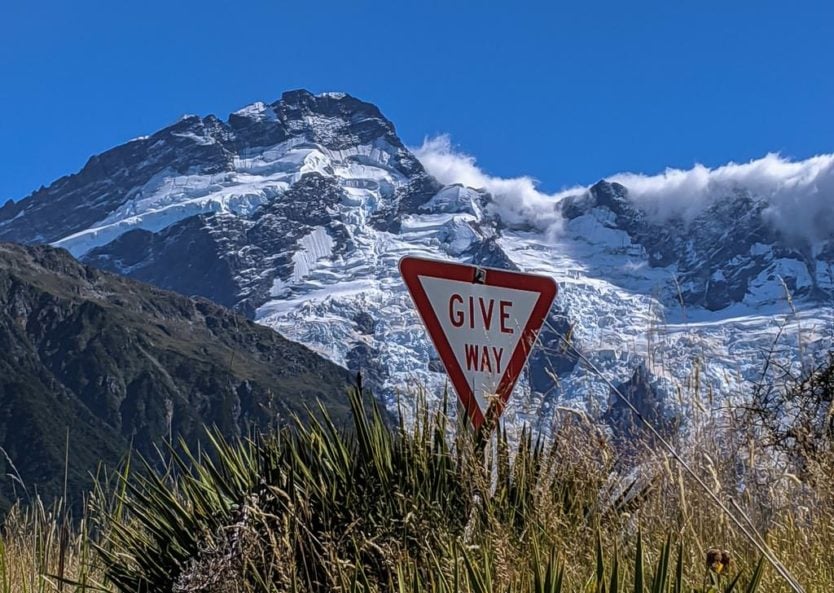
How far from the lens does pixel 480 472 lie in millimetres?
3688

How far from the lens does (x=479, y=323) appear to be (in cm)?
456

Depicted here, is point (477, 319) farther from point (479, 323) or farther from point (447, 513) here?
point (447, 513)

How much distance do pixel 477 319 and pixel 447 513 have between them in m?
0.93

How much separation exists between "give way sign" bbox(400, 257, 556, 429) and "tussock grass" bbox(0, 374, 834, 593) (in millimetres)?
245

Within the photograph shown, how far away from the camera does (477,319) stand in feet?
15.0

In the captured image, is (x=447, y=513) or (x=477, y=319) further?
(x=477, y=319)

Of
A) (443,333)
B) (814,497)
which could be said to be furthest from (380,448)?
(814,497)

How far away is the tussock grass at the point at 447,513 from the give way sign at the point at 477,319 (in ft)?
0.80

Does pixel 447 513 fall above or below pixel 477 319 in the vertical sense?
below

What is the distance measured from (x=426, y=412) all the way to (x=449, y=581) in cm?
129

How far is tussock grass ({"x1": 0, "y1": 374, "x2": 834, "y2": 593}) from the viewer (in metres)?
3.09

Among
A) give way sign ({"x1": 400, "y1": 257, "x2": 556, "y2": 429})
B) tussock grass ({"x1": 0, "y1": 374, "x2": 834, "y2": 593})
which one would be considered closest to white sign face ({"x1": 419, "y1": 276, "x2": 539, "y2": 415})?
give way sign ({"x1": 400, "y1": 257, "x2": 556, "y2": 429})

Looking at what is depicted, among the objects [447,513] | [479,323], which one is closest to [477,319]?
[479,323]

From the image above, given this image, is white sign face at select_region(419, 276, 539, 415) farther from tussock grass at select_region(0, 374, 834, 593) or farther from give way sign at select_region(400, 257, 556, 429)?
tussock grass at select_region(0, 374, 834, 593)
